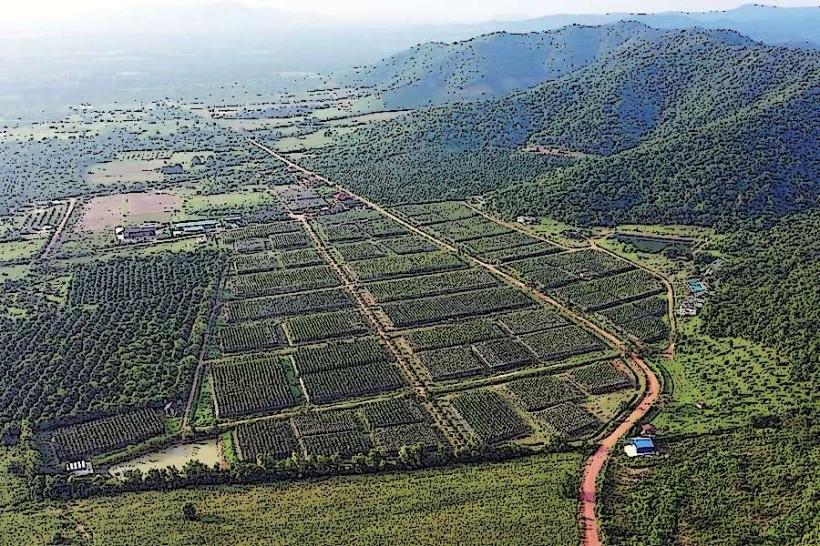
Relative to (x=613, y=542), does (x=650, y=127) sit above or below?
above

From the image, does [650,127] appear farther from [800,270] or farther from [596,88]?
[800,270]

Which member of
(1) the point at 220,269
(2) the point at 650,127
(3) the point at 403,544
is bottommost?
(3) the point at 403,544

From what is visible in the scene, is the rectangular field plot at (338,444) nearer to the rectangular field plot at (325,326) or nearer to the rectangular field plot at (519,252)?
the rectangular field plot at (325,326)

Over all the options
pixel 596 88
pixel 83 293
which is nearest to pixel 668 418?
pixel 83 293

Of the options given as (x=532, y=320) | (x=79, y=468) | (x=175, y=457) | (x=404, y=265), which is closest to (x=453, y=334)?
(x=532, y=320)

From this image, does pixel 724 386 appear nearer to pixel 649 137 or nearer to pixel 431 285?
pixel 431 285

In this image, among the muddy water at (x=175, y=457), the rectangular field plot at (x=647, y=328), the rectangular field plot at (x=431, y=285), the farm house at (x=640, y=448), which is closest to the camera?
the muddy water at (x=175, y=457)

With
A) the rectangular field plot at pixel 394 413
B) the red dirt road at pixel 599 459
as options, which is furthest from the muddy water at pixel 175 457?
the red dirt road at pixel 599 459
